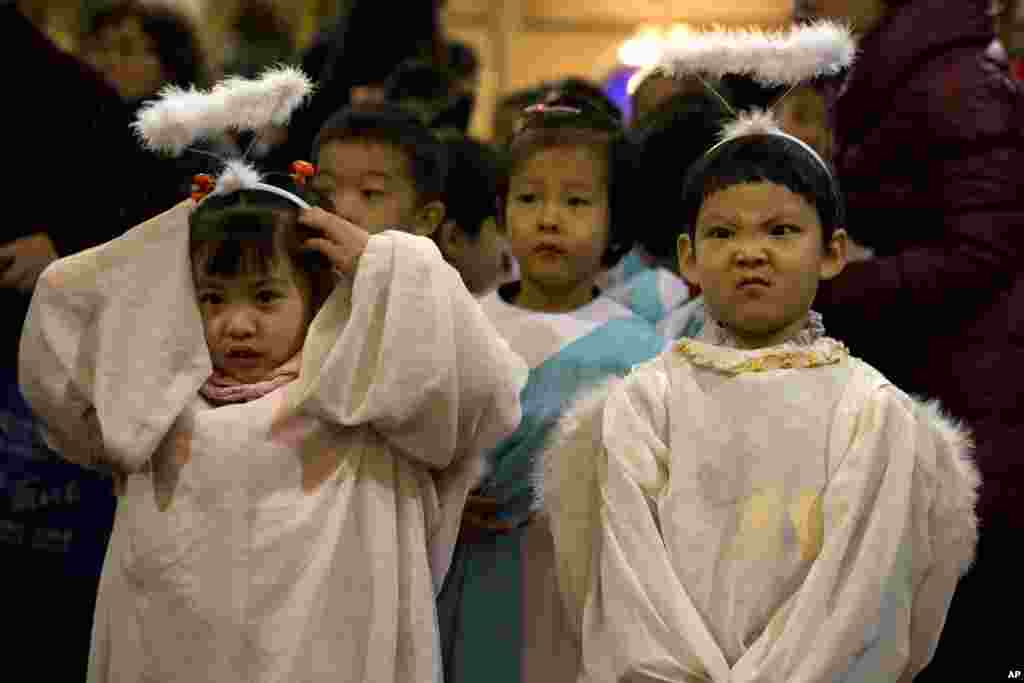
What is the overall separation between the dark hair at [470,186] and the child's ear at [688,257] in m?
0.88

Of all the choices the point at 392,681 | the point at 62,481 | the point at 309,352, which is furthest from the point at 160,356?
the point at 62,481

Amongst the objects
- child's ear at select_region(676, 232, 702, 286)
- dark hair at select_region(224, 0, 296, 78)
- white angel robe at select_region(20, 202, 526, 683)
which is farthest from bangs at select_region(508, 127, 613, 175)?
dark hair at select_region(224, 0, 296, 78)

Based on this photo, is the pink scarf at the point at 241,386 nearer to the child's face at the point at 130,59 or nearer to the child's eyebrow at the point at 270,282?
the child's eyebrow at the point at 270,282

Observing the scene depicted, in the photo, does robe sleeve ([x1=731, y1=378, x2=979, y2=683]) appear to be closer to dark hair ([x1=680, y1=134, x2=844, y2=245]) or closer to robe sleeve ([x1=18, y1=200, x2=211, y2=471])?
dark hair ([x1=680, y1=134, x2=844, y2=245])

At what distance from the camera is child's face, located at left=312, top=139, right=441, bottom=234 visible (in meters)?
3.17

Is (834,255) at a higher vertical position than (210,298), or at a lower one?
higher

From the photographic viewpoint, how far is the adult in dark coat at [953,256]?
3102 millimetres

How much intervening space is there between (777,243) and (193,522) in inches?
41.4

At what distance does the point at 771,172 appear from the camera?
2535 millimetres

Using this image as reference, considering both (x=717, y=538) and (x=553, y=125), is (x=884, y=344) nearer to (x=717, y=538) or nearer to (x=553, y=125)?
(x=553, y=125)

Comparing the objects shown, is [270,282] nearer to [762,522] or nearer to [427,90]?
[762,522]

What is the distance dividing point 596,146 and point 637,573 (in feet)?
3.56

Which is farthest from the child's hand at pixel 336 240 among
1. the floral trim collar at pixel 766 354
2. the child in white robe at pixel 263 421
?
the floral trim collar at pixel 766 354

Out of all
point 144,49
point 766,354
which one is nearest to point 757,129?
point 766,354
